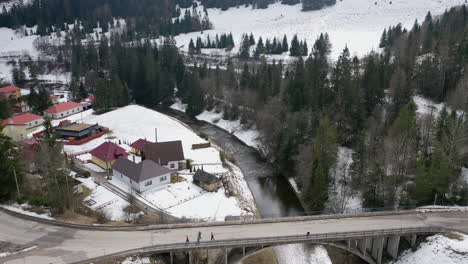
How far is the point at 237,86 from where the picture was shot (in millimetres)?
76438

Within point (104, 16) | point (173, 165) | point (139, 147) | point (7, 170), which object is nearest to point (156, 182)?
point (173, 165)

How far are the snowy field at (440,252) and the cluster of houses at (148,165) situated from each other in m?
21.0

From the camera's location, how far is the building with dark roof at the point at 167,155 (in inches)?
1759

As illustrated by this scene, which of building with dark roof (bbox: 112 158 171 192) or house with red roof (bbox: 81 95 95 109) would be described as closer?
building with dark roof (bbox: 112 158 171 192)

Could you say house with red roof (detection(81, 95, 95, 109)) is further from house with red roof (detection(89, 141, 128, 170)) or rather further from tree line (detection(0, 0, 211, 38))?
tree line (detection(0, 0, 211, 38))

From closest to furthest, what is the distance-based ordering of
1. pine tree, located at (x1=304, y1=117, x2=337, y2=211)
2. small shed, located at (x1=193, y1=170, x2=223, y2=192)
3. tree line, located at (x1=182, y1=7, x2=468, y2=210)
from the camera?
tree line, located at (x1=182, y1=7, x2=468, y2=210) < pine tree, located at (x1=304, y1=117, x2=337, y2=211) < small shed, located at (x1=193, y1=170, x2=223, y2=192)

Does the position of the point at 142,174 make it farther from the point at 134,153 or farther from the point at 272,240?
the point at 272,240

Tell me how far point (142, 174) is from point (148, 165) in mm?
1593

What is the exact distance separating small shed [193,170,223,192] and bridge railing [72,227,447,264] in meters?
13.9

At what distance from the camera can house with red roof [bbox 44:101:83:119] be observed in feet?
220

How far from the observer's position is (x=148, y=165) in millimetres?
40156

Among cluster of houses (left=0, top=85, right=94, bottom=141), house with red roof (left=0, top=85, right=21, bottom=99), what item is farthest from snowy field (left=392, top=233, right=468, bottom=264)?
house with red roof (left=0, top=85, right=21, bottom=99)

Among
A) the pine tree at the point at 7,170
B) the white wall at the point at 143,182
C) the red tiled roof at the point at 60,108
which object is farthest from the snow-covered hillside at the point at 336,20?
the pine tree at the point at 7,170

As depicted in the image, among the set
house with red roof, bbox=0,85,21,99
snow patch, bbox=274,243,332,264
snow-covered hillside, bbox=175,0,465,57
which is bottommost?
snow patch, bbox=274,243,332,264
